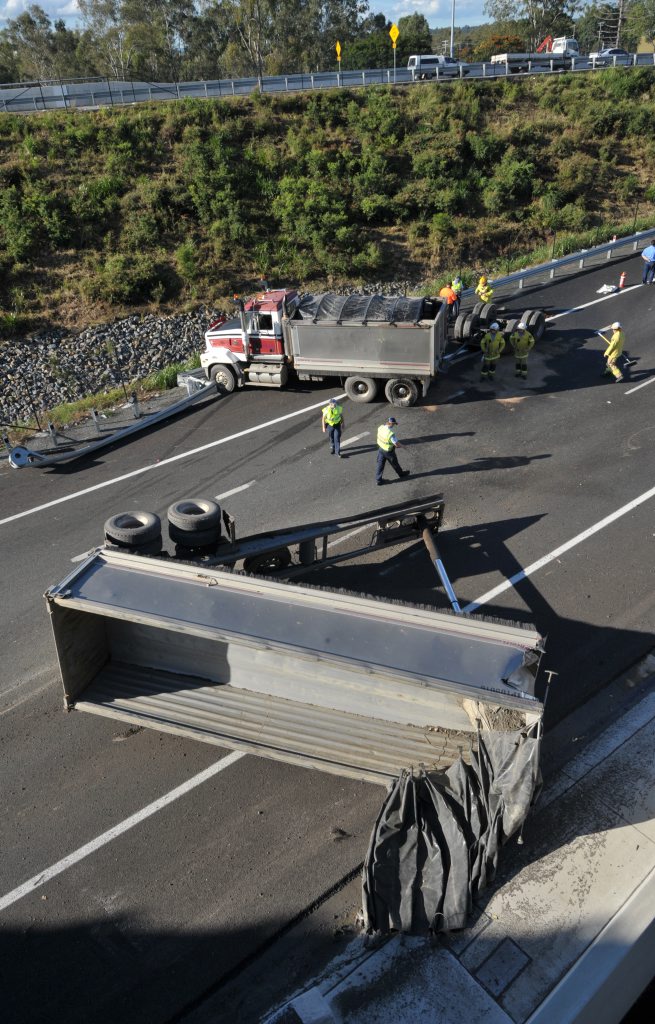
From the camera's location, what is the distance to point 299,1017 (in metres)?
5.54

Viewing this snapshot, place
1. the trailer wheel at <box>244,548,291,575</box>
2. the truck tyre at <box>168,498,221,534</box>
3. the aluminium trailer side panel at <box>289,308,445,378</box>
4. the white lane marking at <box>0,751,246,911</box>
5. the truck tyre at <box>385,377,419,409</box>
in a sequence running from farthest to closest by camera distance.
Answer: the truck tyre at <box>385,377,419,409</box>
the aluminium trailer side panel at <box>289,308,445,378</box>
the trailer wheel at <box>244,548,291,575</box>
the truck tyre at <box>168,498,221,534</box>
the white lane marking at <box>0,751,246,911</box>

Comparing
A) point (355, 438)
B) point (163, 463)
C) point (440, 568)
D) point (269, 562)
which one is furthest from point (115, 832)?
point (355, 438)

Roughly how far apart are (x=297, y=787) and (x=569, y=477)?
8.55 m

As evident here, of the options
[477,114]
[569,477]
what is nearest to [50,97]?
[477,114]

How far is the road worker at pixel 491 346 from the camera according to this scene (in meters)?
16.6

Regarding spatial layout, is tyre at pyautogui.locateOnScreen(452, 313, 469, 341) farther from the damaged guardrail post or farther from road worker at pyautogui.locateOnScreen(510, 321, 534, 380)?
the damaged guardrail post

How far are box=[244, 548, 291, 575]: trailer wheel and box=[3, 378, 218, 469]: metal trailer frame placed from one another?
7235mm

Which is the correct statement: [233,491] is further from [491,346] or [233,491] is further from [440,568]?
[491,346]

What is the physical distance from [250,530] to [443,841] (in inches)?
276

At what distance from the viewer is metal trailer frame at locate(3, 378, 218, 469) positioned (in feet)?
47.9

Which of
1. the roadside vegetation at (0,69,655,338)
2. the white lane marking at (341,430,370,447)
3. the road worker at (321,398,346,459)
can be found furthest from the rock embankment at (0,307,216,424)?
the road worker at (321,398,346,459)

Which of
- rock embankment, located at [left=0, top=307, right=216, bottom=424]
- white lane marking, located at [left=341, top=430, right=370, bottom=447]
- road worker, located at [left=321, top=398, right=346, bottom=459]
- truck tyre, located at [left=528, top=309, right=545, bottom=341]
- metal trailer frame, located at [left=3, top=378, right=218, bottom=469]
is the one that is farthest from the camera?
rock embankment, located at [left=0, top=307, right=216, bottom=424]

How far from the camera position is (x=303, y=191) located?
1345 inches

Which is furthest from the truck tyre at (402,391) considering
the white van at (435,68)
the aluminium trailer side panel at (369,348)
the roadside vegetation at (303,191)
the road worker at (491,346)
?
the white van at (435,68)
